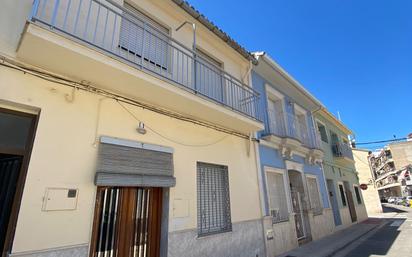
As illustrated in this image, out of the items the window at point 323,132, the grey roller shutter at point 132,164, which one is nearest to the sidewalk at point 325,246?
the grey roller shutter at point 132,164

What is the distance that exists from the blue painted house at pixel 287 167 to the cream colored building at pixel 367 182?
15.7 metres

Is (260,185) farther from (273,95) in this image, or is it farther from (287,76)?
(287,76)

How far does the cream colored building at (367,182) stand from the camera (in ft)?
72.9

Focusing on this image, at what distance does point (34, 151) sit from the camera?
3.21m

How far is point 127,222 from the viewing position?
4.14m

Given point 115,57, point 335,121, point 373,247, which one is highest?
point 335,121

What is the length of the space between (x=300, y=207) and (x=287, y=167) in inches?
74.9

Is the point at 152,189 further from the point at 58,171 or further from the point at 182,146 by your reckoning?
the point at 58,171

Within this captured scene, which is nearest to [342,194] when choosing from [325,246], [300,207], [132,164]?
[300,207]

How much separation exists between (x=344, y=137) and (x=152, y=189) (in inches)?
711

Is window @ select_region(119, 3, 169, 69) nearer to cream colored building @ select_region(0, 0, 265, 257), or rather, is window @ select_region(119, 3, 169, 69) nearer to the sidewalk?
cream colored building @ select_region(0, 0, 265, 257)

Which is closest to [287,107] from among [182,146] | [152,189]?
[182,146]

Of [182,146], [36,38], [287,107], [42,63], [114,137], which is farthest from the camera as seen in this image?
[287,107]

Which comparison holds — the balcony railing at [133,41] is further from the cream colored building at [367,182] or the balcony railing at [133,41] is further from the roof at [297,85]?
the cream colored building at [367,182]
